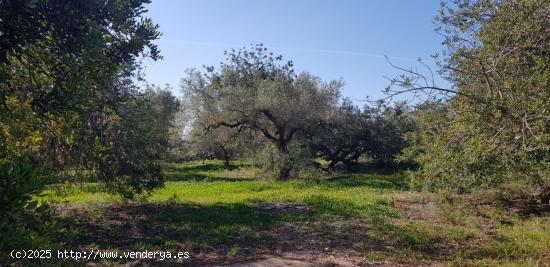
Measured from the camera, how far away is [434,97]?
7.98 meters

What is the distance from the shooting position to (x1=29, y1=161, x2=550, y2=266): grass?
8.86m

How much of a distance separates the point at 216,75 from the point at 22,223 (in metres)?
39.8

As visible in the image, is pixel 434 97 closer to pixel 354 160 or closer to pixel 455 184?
pixel 455 184

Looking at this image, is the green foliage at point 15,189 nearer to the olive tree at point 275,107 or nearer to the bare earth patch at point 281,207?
the bare earth patch at point 281,207

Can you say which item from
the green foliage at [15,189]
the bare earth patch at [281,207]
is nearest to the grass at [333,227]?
the bare earth patch at [281,207]

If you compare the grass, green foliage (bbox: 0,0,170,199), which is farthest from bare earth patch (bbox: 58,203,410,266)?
green foliage (bbox: 0,0,170,199)

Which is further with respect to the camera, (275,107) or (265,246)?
(275,107)

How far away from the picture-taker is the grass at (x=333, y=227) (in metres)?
8.86

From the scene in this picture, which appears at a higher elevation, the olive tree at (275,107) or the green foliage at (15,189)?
the olive tree at (275,107)

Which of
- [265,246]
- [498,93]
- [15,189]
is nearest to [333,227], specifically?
[265,246]

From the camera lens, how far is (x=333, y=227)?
11180mm

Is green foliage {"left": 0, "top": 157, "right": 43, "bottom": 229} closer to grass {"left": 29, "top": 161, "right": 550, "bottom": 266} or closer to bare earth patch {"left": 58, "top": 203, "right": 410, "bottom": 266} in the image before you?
grass {"left": 29, "top": 161, "right": 550, "bottom": 266}

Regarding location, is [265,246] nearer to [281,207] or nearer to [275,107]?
[281,207]

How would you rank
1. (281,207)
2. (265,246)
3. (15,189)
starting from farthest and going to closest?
(281,207), (265,246), (15,189)
